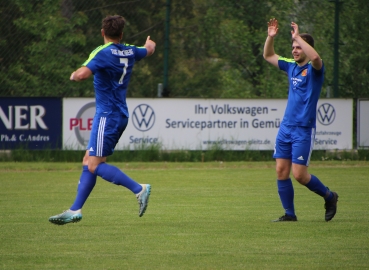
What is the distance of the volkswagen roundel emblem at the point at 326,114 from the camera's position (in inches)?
680

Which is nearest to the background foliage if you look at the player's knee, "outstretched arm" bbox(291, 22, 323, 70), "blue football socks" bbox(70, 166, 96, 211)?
the player's knee

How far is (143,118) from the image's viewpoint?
1669 cm

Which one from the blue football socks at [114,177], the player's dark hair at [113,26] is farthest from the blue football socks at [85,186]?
the player's dark hair at [113,26]

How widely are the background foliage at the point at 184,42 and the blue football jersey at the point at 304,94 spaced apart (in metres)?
10.4

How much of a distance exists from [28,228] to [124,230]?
1.02 metres

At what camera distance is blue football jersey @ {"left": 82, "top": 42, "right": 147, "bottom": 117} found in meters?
7.16

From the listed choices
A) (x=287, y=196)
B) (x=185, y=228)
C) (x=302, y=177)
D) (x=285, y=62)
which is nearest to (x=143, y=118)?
(x=285, y=62)

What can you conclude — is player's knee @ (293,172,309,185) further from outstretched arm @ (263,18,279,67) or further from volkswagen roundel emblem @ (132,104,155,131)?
volkswagen roundel emblem @ (132,104,155,131)

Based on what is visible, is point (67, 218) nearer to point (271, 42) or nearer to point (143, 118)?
point (271, 42)

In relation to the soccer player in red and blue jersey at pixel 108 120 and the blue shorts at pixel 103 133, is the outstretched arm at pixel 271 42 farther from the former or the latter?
the blue shorts at pixel 103 133

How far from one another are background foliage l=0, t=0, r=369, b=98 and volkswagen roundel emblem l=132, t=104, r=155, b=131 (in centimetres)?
160

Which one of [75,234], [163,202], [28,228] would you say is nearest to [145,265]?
[75,234]

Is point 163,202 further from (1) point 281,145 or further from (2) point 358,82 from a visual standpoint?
(2) point 358,82

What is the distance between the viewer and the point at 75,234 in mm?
7082
